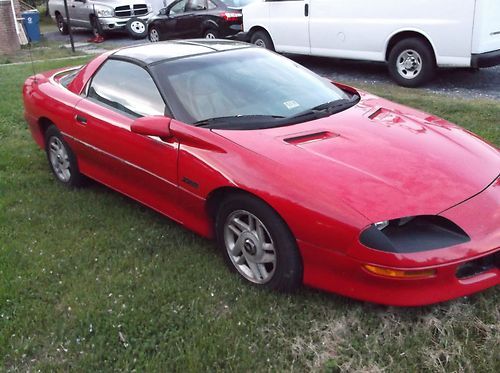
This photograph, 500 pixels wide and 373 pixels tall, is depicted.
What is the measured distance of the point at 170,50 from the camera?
421 centimetres

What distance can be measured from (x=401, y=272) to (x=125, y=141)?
213cm

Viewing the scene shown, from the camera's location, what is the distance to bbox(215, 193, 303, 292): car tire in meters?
2.95

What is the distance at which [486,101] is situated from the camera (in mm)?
6949

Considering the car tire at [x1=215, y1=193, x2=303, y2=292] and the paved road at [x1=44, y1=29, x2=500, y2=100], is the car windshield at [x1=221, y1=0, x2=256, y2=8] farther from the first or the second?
the car tire at [x1=215, y1=193, x2=303, y2=292]

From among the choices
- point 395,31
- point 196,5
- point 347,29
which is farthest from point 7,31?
point 395,31

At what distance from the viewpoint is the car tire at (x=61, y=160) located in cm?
469

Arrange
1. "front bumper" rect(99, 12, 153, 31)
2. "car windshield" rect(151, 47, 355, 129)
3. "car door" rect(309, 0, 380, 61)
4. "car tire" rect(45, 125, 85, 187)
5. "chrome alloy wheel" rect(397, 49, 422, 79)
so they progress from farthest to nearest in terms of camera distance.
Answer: "front bumper" rect(99, 12, 153, 31)
"car door" rect(309, 0, 380, 61)
"chrome alloy wheel" rect(397, 49, 422, 79)
"car tire" rect(45, 125, 85, 187)
"car windshield" rect(151, 47, 355, 129)

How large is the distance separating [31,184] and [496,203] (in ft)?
12.6

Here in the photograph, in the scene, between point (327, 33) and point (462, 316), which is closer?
point (462, 316)

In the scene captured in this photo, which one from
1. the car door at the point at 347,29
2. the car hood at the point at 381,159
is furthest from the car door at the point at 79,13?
the car hood at the point at 381,159

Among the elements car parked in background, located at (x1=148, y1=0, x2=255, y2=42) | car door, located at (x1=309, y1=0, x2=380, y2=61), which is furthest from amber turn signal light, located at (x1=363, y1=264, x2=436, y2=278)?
car parked in background, located at (x1=148, y1=0, x2=255, y2=42)

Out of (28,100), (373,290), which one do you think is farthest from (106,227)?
(373,290)

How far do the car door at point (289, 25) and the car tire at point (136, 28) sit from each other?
268 inches

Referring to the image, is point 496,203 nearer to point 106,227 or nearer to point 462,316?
point 462,316
